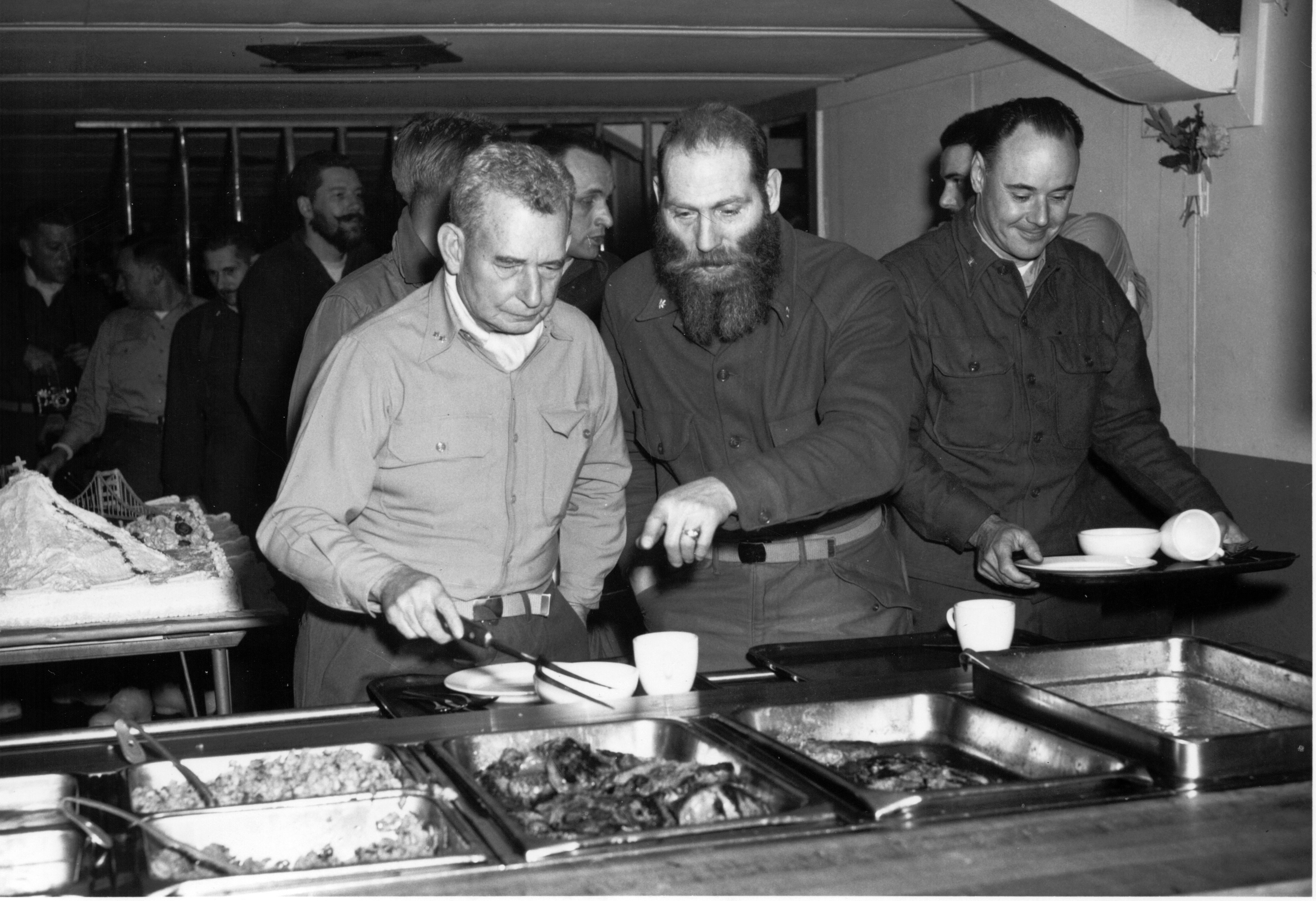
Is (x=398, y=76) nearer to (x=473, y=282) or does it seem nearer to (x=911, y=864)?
(x=473, y=282)

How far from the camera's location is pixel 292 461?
2240 millimetres

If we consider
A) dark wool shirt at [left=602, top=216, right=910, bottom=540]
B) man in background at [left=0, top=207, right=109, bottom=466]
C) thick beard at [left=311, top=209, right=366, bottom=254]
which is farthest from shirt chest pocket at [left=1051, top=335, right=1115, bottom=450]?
man in background at [left=0, top=207, right=109, bottom=466]

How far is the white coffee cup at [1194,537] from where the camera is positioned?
8.56ft

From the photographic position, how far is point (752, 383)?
2682 millimetres

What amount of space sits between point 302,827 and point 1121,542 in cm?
173

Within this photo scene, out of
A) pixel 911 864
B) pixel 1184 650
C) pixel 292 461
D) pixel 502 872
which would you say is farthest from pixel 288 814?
pixel 1184 650

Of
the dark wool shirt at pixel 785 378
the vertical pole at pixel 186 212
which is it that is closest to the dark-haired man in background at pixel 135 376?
the vertical pole at pixel 186 212

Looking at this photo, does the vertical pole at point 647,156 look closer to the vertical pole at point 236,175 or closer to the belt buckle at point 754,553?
the vertical pole at point 236,175

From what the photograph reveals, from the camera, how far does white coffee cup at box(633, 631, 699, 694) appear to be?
1978mm

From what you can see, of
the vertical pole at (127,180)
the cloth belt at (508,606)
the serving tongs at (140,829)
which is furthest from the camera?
the vertical pole at (127,180)

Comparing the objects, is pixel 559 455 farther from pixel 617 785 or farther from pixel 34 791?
pixel 34 791

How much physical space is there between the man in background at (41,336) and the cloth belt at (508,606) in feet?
13.9

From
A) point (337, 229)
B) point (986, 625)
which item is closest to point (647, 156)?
point (337, 229)

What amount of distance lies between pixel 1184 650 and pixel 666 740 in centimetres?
81
